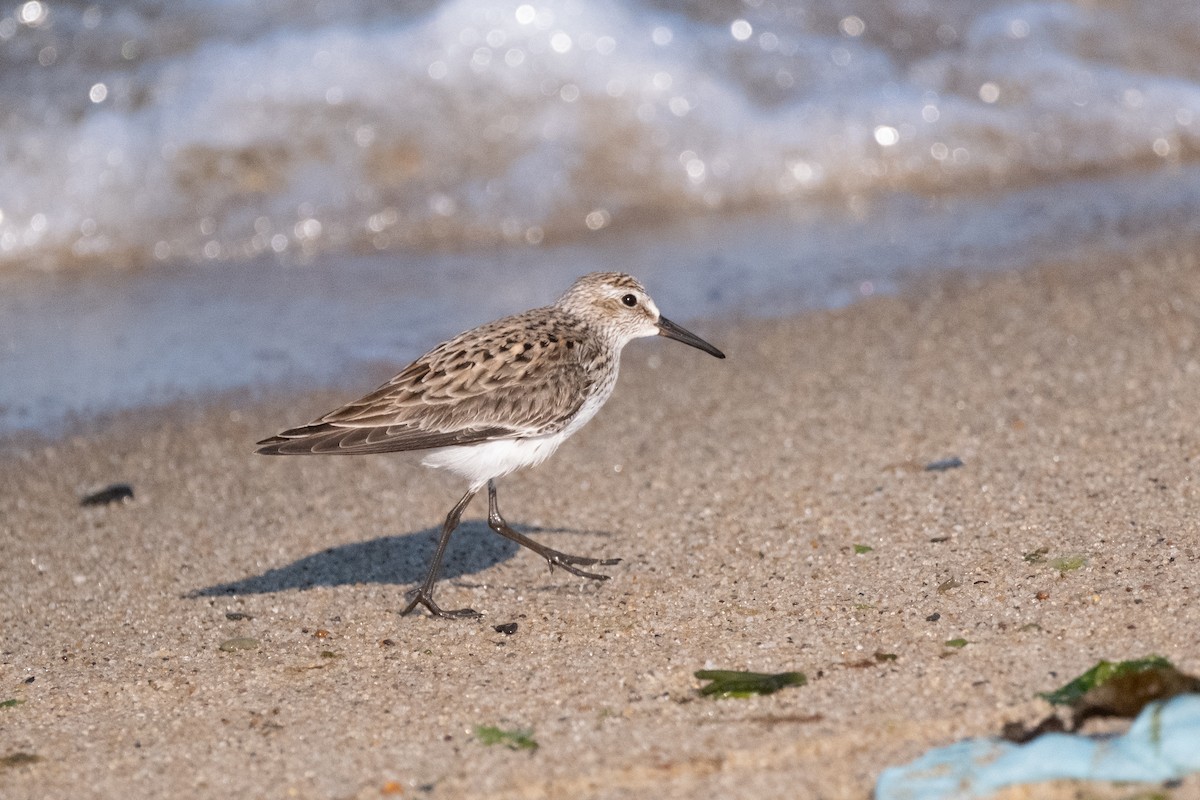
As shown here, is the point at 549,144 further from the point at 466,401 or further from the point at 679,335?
the point at 466,401

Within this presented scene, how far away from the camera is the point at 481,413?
5383 millimetres

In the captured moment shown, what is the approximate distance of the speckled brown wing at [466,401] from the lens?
17.3ft

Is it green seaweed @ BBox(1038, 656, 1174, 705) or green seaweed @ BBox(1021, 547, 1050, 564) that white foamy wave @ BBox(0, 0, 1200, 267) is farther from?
green seaweed @ BBox(1038, 656, 1174, 705)

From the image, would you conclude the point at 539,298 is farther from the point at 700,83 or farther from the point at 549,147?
the point at 700,83

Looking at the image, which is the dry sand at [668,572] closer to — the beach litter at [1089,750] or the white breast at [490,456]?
the beach litter at [1089,750]

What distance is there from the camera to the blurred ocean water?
9.96 m

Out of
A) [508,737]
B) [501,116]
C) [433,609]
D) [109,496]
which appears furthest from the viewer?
[501,116]

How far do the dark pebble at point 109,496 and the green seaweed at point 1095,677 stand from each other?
4.29 metres

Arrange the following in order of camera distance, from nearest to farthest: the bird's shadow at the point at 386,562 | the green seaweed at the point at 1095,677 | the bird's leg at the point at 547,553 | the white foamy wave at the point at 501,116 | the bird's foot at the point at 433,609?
the green seaweed at the point at 1095,677 → the bird's foot at the point at 433,609 → the bird's leg at the point at 547,553 → the bird's shadow at the point at 386,562 → the white foamy wave at the point at 501,116

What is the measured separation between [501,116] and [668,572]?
6.95 metres

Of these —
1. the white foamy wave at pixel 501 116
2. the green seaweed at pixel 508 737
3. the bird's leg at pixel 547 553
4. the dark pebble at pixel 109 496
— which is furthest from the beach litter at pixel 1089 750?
the white foamy wave at pixel 501 116

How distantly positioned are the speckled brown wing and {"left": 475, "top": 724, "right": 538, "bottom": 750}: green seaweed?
1.41 meters

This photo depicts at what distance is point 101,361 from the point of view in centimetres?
834

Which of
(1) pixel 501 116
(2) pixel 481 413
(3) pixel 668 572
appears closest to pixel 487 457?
(2) pixel 481 413
